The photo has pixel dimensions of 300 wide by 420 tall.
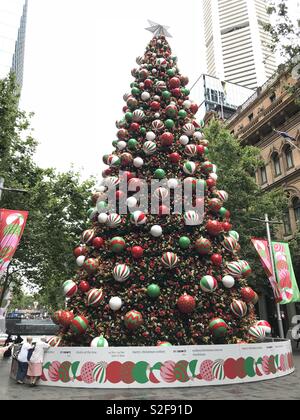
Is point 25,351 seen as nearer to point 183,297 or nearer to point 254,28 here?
point 183,297

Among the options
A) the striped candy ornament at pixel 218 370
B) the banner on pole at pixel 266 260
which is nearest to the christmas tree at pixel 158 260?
the striped candy ornament at pixel 218 370

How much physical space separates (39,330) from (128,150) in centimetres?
2800

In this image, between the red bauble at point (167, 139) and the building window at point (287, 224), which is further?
the building window at point (287, 224)

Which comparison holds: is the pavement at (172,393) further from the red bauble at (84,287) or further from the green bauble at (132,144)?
the green bauble at (132,144)

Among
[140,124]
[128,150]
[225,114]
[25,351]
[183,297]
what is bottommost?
[25,351]

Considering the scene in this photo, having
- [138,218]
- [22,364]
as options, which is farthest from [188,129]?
[22,364]

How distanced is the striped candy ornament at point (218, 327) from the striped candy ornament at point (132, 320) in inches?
76.9

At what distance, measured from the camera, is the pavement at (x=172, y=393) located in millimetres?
7211

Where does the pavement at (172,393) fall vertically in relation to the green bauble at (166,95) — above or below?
below

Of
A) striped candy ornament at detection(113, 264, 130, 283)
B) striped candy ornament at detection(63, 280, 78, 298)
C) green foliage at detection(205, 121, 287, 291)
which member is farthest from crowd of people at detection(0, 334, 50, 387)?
green foliage at detection(205, 121, 287, 291)

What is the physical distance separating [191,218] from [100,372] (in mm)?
4943

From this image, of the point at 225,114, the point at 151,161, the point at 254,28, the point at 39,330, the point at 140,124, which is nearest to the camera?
the point at 151,161
